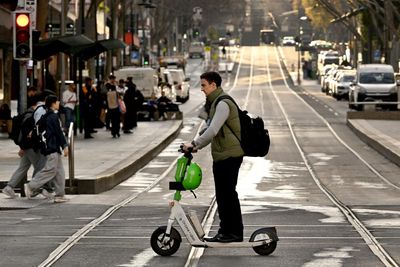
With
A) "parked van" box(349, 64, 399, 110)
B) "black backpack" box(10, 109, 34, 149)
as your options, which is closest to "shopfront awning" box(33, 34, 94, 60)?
"black backpack" box(10, 109, 34, 149)

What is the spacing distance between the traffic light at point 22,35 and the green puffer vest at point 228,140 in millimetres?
12258

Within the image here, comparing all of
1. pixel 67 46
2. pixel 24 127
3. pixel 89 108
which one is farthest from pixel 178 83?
pixel 24 127

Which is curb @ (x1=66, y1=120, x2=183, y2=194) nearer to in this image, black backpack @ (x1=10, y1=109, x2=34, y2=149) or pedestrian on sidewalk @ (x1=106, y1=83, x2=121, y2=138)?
black backpack @ (x1=10, y1=109, x2=34, y2=149)

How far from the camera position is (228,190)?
15.0m

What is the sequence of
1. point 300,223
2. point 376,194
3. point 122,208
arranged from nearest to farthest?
point 300,223 < point 122,208 < point 376,194

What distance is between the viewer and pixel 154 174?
32781mm

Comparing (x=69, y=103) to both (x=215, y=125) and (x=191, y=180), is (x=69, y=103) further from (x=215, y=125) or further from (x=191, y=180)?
(x=191, y=180)

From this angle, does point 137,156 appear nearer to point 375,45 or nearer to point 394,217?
point 394,217

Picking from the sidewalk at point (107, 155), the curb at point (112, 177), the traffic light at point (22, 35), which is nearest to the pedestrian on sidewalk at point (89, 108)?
the sidewalk at point (107, 155)

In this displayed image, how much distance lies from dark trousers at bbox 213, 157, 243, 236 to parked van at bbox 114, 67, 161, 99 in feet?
172

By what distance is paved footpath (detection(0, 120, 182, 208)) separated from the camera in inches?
1050

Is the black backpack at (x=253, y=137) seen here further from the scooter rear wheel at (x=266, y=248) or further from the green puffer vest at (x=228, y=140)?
the scooter rear wheel at (x=266, y=248)

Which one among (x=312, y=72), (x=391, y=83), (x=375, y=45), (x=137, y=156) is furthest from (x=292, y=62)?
(x=137, y=156)

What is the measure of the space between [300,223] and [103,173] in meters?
9.73
